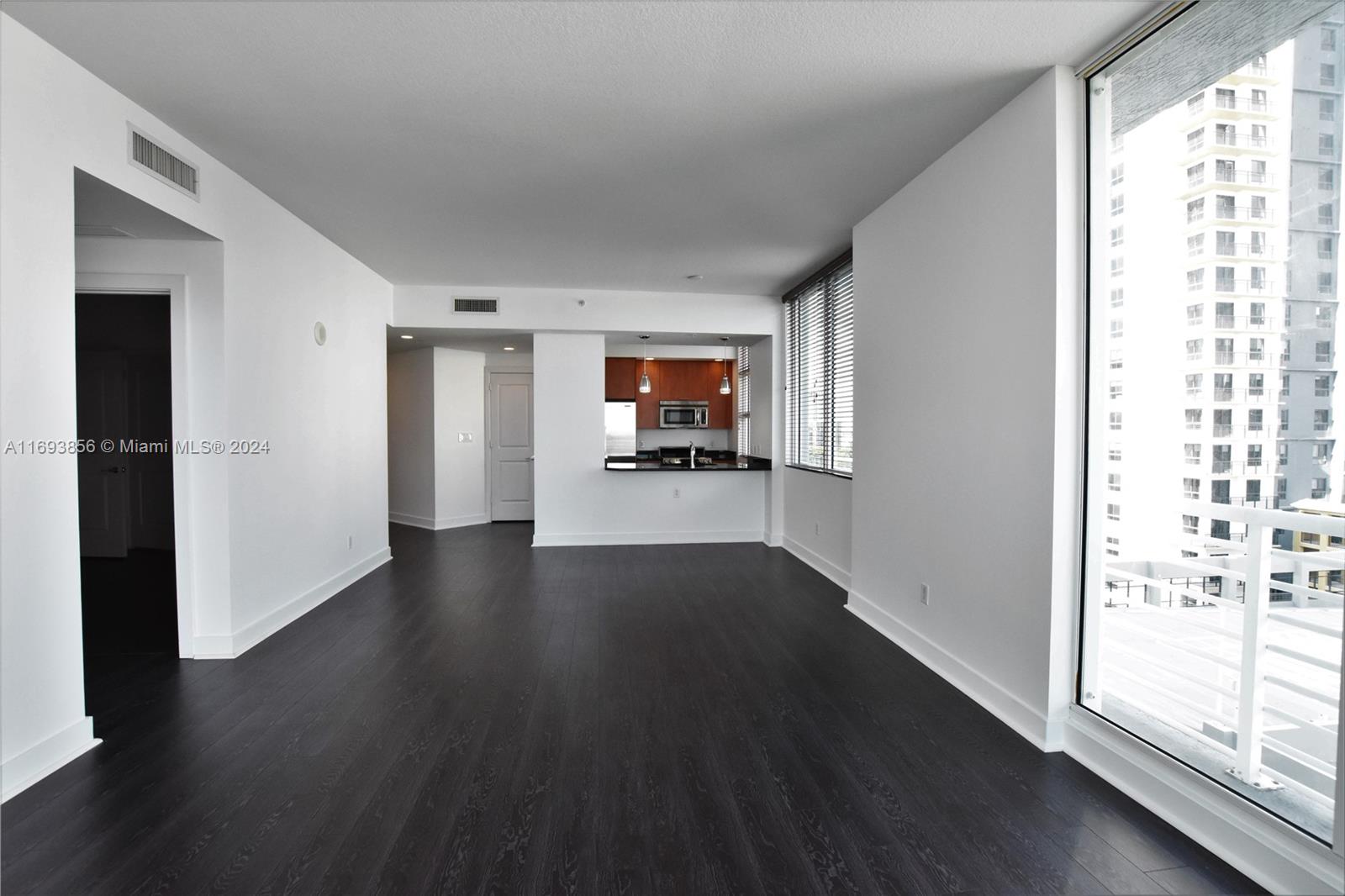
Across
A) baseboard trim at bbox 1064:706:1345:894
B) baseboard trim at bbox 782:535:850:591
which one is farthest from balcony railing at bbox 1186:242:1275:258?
baseboard trim at bbox 782:535:850:591

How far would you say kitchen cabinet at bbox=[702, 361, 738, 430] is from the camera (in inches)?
376

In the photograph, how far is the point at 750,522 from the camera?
741cm

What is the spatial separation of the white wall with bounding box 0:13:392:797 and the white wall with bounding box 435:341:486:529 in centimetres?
221

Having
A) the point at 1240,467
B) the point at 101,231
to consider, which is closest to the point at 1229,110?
the point at 1240,467

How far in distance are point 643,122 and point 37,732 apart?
11.4 ft

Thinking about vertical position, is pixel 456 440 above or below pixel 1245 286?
below

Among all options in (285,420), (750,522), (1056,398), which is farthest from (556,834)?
(750,522)

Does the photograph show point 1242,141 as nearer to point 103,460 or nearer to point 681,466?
point 681,466

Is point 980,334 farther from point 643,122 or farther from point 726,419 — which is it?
point 726,419

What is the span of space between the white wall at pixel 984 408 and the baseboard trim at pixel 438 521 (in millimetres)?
5971

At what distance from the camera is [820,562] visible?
231 inches

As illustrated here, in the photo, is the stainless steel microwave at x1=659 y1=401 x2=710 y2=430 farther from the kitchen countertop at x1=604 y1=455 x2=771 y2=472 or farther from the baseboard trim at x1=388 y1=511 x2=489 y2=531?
the baseboard trim at x1=388 y1=511 x2=489 y2=531

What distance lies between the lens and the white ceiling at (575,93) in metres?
2.29

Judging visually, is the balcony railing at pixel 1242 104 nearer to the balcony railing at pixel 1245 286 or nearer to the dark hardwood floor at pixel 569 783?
the balcony railing at pixel 1245 286
